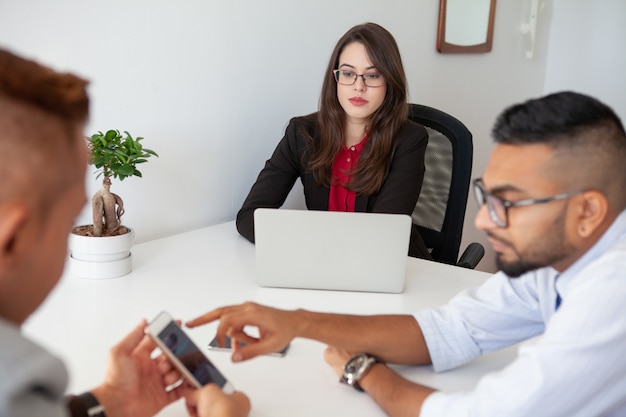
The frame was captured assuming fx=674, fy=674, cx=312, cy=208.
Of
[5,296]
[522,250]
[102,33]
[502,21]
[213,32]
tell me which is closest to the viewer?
[5,296]

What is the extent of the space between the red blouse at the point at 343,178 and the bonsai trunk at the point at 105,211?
77cm

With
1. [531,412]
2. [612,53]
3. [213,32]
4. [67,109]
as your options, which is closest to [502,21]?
[612,53]

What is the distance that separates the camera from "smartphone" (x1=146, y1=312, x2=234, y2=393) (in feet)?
3.37

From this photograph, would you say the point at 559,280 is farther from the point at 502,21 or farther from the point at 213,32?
the point at 502,21

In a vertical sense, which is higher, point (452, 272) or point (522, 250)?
point (522, 250)

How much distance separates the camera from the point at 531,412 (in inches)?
37.6

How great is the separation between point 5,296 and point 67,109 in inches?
7.5

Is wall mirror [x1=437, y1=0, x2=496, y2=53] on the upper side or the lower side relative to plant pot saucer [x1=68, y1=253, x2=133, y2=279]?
upper

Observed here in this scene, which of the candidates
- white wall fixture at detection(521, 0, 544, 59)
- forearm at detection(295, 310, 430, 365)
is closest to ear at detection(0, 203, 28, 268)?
forearm at detection(295, 310, 430, 365)

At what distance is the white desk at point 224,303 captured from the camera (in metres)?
1.14

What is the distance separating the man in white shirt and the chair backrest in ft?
3.13

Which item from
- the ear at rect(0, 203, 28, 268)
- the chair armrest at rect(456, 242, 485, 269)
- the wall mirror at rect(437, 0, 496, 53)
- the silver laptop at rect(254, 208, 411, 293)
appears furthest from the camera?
the wall mirror at rect(437, 0, 496, 53)

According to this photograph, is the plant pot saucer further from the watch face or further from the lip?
the lip

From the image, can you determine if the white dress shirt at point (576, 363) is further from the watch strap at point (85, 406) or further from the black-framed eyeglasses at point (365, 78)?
the black-framed eyeglasses at point (365, 78)
